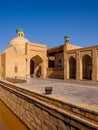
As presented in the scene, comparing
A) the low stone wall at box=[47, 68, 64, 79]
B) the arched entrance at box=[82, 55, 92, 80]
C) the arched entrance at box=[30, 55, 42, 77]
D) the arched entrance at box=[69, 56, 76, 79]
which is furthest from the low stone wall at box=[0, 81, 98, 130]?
the arched entrance at box=[30, 55, 42, 77]

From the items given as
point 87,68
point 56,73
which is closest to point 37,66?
point 56,73

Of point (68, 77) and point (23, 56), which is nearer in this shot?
point (68, 77)

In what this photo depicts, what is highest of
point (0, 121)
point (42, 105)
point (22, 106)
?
point (42, 105)

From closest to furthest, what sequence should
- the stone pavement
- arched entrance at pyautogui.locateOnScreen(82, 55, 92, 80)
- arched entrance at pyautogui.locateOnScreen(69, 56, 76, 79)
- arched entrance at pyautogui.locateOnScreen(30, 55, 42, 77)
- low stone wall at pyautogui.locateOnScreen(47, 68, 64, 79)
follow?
the stone pavement → arched entrance at pyautogui.locateOnScreen(82, 55, 92, 80) → arched entrance at pyautogui.locateOnScreen(69, 56, 76, 79) → low stone wall at pyautogui.locateOnScreen(47, 68, 64, 79) → arched entrance at pyautogui.locateOnScreen(30, 55, 42, 77)

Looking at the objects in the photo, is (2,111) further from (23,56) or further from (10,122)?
(23,56)

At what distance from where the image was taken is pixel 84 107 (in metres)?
4.23

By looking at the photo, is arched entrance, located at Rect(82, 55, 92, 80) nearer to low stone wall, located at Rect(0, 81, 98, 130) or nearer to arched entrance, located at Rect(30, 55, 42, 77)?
arched entrance, located at Rect(30, 55, 42, 77)

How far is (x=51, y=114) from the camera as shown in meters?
5.70

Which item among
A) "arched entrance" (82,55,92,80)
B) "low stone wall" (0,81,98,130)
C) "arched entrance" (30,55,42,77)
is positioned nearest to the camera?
"low stone wall" (0,81,98,130)

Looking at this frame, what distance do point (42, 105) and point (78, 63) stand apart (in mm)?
15665

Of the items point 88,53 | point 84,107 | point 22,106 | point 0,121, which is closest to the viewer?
point 84,107

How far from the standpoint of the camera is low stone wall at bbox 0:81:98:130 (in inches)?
161

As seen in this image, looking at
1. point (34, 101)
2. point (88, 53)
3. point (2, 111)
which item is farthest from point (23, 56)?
point (34, 101)

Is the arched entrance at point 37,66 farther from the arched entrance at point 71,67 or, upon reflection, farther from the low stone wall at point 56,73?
the arched entrance at point 71,67
